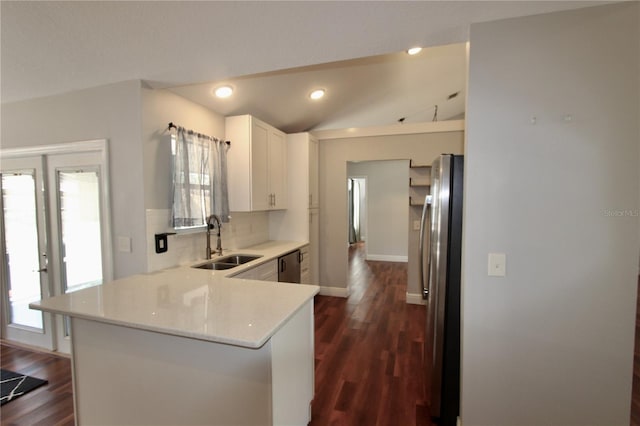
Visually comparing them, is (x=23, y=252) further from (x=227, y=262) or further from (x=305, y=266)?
(x=305, y=266)

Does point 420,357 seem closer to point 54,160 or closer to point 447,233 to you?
point 447,233

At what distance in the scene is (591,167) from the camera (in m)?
1.42

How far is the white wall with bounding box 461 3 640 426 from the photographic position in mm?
1396

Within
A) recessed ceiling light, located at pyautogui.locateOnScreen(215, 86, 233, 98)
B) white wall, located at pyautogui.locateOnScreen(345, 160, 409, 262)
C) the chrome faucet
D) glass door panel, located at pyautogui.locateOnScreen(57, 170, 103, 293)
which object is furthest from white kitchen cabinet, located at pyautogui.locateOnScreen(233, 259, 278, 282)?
white wall, located at pyautogui.locateOnScreen(345, 160, 409, 262)

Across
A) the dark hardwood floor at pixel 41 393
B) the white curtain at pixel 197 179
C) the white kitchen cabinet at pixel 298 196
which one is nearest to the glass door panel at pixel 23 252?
the dark hardwood floor at pixel 41 393

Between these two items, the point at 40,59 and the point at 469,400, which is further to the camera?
the point at 40,59

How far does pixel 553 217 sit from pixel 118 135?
9.57ft

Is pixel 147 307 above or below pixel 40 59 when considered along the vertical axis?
below

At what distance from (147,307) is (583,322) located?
2192mm

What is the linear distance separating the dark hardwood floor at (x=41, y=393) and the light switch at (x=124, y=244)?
44.3 inches

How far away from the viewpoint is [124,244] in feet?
7.59

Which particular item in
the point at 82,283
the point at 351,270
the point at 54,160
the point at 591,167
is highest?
the point at 54,160

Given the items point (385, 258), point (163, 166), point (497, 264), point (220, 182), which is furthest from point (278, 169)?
point (385, 258)

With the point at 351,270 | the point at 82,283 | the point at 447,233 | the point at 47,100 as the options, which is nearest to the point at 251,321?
the point at 447,233
